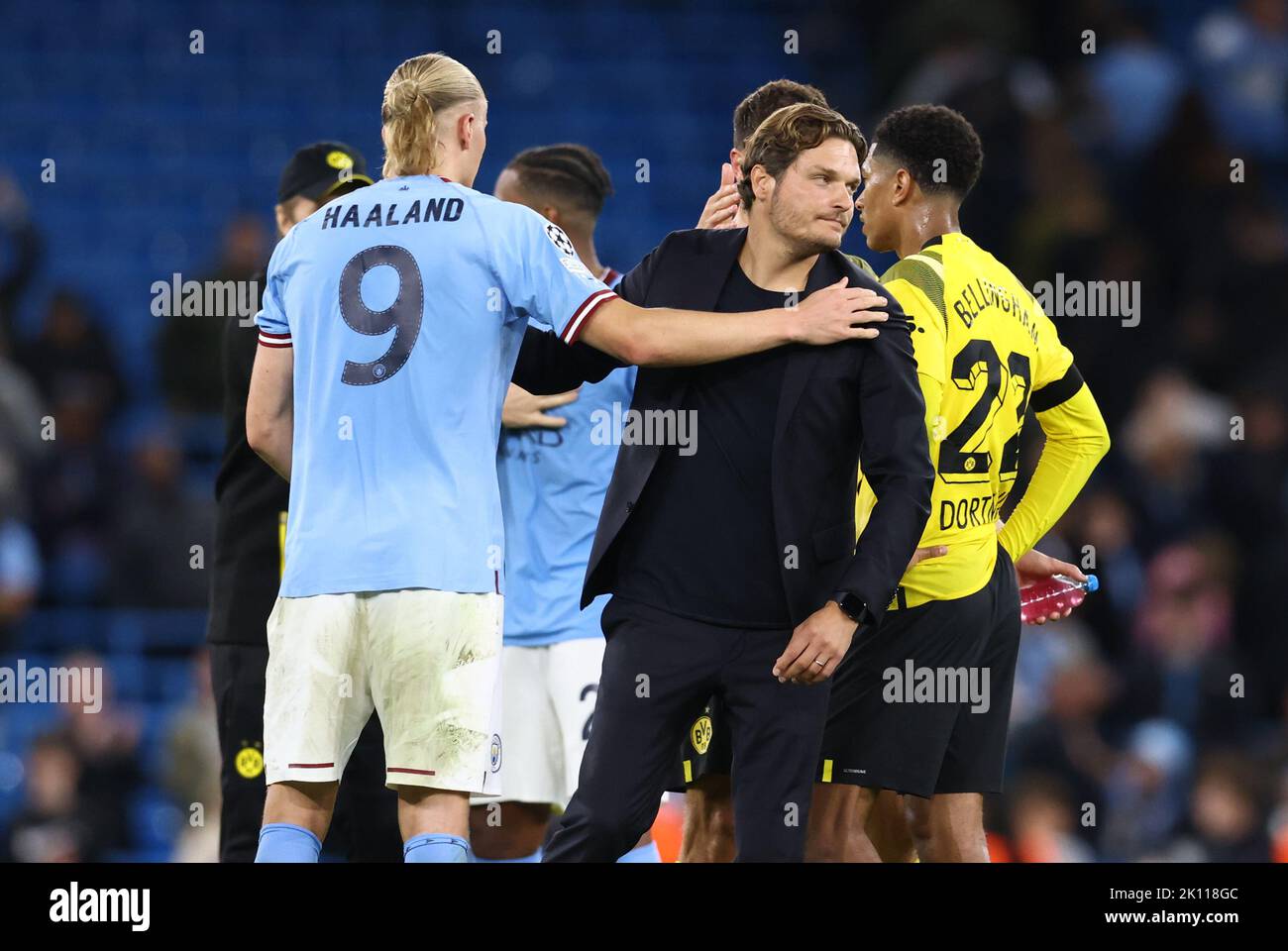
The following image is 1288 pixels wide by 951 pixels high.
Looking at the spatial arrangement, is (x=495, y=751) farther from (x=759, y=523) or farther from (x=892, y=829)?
(x=892, y=829)

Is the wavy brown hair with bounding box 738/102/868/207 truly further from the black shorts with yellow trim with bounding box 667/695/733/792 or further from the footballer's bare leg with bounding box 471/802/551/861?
the footballer's bare leg with bounding box 471/802/551/861

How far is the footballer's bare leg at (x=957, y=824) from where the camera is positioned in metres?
4.50

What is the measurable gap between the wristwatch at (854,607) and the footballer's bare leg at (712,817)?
2.49 ft

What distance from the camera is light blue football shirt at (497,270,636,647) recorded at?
5301 mm

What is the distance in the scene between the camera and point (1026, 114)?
32.3 feet

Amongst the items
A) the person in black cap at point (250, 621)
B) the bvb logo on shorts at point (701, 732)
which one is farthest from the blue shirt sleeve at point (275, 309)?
the bvb logo on shorts at point (701, 732)

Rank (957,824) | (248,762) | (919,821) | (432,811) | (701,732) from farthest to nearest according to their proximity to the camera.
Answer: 1. (248,762)
2. (919,821)
3. (957,824)
4. (701,732)
5. (432,811)

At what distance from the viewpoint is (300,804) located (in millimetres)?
3668

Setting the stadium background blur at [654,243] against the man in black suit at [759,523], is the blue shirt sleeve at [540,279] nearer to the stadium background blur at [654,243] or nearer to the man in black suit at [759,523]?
the man in black suit at [759,523]

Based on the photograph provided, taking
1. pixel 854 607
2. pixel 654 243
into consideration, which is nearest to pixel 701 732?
pixel 854 607

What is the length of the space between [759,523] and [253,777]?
188cm

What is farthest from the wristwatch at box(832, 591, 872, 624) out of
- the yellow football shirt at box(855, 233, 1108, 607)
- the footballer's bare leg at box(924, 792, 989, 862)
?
the footballer's bare leg at box(924, 792, 989, 862)

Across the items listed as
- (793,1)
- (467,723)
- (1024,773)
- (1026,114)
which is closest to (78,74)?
(793,1)
